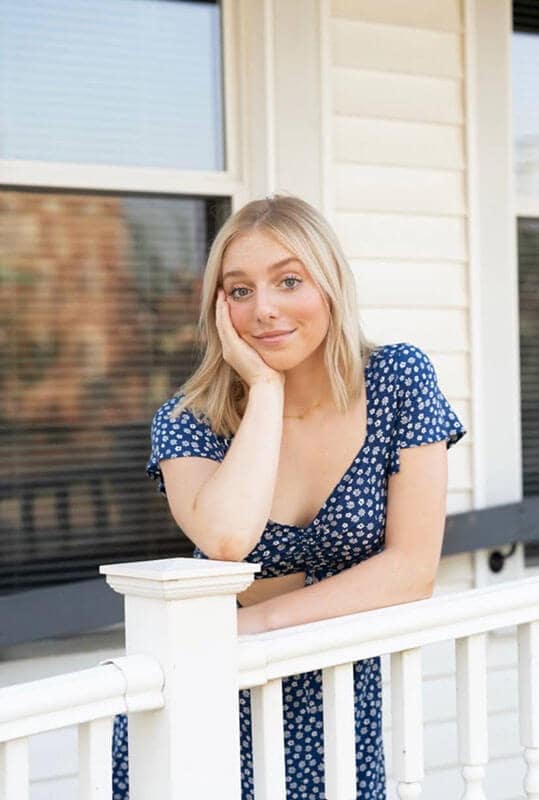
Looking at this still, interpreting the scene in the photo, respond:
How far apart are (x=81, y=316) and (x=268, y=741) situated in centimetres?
178

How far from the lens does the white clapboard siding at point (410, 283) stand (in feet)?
11.9

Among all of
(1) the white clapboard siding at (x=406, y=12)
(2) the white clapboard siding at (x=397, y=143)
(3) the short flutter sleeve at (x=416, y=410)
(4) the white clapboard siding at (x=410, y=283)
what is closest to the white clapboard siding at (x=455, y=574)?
(4) the white clapboard siding at (x=410, y=283)

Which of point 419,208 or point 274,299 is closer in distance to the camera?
point 274,299

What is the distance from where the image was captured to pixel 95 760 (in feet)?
5.24

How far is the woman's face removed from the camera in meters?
2.09

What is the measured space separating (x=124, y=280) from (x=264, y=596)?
1.41 metres

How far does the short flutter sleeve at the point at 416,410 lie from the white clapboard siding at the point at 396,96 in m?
1.56

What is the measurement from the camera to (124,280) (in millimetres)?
3400

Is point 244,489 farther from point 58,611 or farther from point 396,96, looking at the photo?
point 396,96

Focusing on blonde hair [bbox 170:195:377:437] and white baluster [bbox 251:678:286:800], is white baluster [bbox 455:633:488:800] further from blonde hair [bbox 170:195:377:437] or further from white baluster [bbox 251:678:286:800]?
blonde hair [bbox 170:195:377:437]

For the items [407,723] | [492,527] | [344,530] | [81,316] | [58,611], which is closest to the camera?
[407,723]

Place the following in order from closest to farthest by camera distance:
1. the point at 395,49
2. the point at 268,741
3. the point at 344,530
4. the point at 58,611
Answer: the point at 268,741
the point at 344,530
the point at 58,611
the point at 395,49

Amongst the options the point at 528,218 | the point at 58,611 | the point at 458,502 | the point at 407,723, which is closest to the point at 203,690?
the point at 407,723

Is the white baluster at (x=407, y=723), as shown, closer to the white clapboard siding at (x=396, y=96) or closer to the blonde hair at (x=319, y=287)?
the blonde hair at (x=319, y=287)
